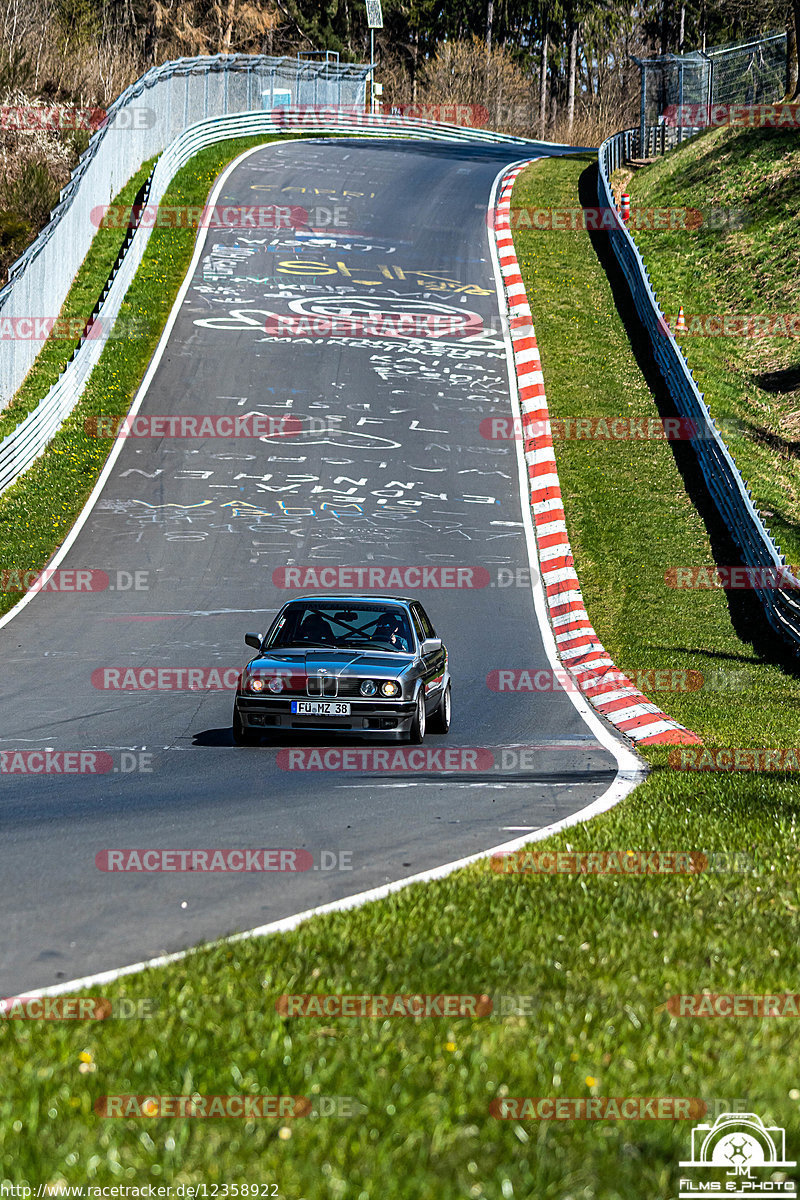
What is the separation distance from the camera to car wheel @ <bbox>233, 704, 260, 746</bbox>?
12.1 metres

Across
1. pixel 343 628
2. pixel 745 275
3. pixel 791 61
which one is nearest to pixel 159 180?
pixel 745 275

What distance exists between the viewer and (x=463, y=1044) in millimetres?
4625

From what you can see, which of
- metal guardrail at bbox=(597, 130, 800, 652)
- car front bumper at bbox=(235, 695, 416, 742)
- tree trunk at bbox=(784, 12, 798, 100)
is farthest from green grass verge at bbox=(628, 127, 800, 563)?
Result: car front bumper at bbox=(235, 695, 416, 742)

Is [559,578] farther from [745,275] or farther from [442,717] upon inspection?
[745,275]

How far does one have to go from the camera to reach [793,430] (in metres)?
30.0

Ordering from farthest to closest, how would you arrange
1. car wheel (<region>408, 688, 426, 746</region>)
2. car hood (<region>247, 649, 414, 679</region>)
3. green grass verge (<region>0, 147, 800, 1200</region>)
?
car wheel (<region>408, 688, 426, 746</region>)
car hood (<region>247, 649, 414, 679</region>)
green grass verge (<region>0, 147, 800, 1200</region>)

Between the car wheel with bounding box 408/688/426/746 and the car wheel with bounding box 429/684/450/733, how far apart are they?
0.67 m

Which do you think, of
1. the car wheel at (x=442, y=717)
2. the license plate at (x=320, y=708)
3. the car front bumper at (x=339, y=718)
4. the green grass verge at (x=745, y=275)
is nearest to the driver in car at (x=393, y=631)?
the car wheel at (x=442, y=717)

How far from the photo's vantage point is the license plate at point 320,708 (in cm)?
1218

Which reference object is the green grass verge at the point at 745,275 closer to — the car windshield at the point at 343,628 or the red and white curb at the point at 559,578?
the red and white curb at the point at 559,578

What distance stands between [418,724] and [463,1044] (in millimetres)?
7892

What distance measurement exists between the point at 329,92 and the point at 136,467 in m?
41.9

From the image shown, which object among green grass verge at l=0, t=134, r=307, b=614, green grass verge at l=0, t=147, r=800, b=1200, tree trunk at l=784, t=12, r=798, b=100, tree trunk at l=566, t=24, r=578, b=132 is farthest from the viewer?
tree trunk at l=566, t=24, r=578, b=132

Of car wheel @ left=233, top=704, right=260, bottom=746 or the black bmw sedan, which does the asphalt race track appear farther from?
the black bmw sedan
